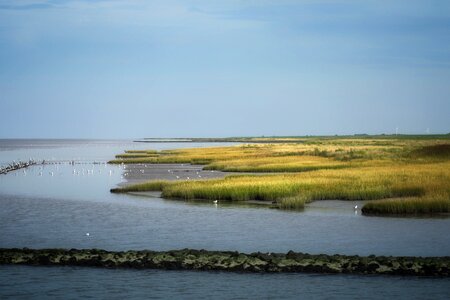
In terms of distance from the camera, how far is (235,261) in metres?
22.3

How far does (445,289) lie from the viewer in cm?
1959

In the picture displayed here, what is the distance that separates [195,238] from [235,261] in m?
6.44

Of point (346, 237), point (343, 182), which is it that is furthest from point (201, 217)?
point (343, 182)

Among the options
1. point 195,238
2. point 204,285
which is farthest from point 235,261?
point 195,238

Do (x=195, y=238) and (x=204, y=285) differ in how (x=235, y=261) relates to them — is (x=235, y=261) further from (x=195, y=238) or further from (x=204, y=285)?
(x=195, y=238)

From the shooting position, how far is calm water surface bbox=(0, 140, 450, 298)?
1997cm

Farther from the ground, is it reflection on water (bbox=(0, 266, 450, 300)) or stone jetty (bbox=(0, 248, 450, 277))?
stone jetty (bbox=(0, 248, 450, 277))

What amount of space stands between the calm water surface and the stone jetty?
1.86 feet

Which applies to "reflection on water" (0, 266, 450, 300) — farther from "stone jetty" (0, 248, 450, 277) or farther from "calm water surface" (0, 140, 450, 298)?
"stone jetty" (0, 248, 450, 277)

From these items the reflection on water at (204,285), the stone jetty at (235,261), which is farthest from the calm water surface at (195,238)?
the stone jetty at (235,261)

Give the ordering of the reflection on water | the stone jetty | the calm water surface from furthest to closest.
Answer: the stone jetty → the calm water surface → the reflection on water

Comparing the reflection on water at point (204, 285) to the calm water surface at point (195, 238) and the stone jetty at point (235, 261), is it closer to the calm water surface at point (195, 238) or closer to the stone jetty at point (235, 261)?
the calm water surface at point (195, 238)

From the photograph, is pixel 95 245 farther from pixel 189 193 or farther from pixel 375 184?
pixel 375 184

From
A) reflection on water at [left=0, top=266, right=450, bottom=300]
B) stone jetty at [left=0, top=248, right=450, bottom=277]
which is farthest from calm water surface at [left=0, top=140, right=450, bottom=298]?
stone jetty at [left=0, top=248, right=450, bottom=277]
